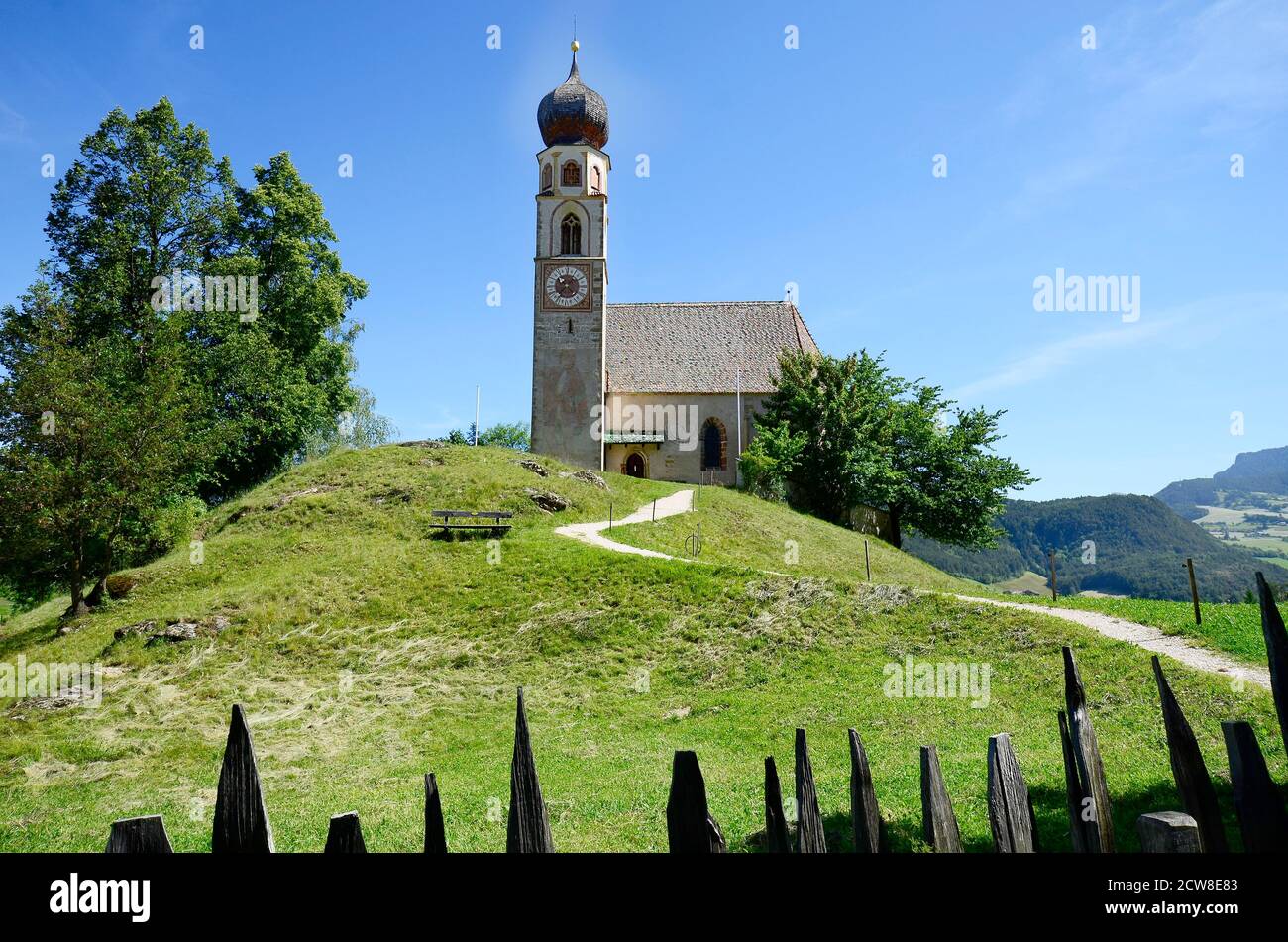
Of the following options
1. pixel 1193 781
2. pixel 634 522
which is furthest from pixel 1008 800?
pixel 634 522

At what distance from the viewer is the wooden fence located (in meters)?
1.98

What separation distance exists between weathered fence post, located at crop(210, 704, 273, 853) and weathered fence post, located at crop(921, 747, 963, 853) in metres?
2.11

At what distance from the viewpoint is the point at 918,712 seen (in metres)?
13.8

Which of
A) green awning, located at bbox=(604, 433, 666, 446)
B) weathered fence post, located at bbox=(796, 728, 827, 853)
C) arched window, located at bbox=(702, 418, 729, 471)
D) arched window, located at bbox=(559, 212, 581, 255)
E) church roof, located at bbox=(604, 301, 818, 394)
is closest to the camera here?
weathered fence post, located at bbox=(796, 728, 827, 853)

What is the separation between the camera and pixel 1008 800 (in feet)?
9.43

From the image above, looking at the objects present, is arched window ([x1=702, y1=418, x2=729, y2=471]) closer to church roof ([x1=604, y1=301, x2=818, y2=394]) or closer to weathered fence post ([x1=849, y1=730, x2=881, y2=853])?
church roof ([x1=604, y1=301, x2=818, y2=394])

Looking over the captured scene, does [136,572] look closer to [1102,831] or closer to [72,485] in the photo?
[72,485]

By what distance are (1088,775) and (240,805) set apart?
2632 mm

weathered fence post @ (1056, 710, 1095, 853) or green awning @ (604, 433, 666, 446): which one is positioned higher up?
green awning @ (604, 433, 666, 446)

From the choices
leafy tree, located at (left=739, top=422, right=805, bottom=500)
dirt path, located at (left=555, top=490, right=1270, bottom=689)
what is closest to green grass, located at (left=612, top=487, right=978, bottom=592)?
leafy tree, located at (left=739, top=422, right=805, bottom=500)

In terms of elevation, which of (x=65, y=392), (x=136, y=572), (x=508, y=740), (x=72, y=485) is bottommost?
(x=508, y=740)
